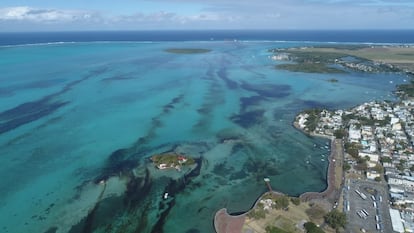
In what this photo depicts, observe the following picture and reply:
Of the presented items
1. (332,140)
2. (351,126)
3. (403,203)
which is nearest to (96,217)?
(403,203)


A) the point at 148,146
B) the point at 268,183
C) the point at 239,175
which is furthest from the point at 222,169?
the point at 148,146

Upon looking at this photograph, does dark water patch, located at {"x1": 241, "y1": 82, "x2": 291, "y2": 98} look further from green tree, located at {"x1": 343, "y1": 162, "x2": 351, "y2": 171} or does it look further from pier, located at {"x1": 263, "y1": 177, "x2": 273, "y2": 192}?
pier, located at {"x1": 263, "y1": 177, "x2": 273, "y2": 192}

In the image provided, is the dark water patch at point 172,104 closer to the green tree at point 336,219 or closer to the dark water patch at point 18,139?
the dark water patch at point 18,139

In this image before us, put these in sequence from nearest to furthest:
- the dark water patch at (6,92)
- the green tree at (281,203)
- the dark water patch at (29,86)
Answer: the green tree at (281,203) → the dark water patch at (6,92) → the dark water patch at (29,86)

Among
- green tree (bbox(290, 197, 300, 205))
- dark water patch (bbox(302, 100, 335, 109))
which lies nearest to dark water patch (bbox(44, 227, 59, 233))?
green tree (bbox(290, 197, 300, 205))

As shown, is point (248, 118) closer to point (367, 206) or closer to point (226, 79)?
point (367, 206)

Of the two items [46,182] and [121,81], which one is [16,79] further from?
[46,182]

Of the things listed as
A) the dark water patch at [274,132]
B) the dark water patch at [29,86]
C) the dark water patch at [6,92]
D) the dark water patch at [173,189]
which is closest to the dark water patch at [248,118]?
the dark water patch at [274,132]
